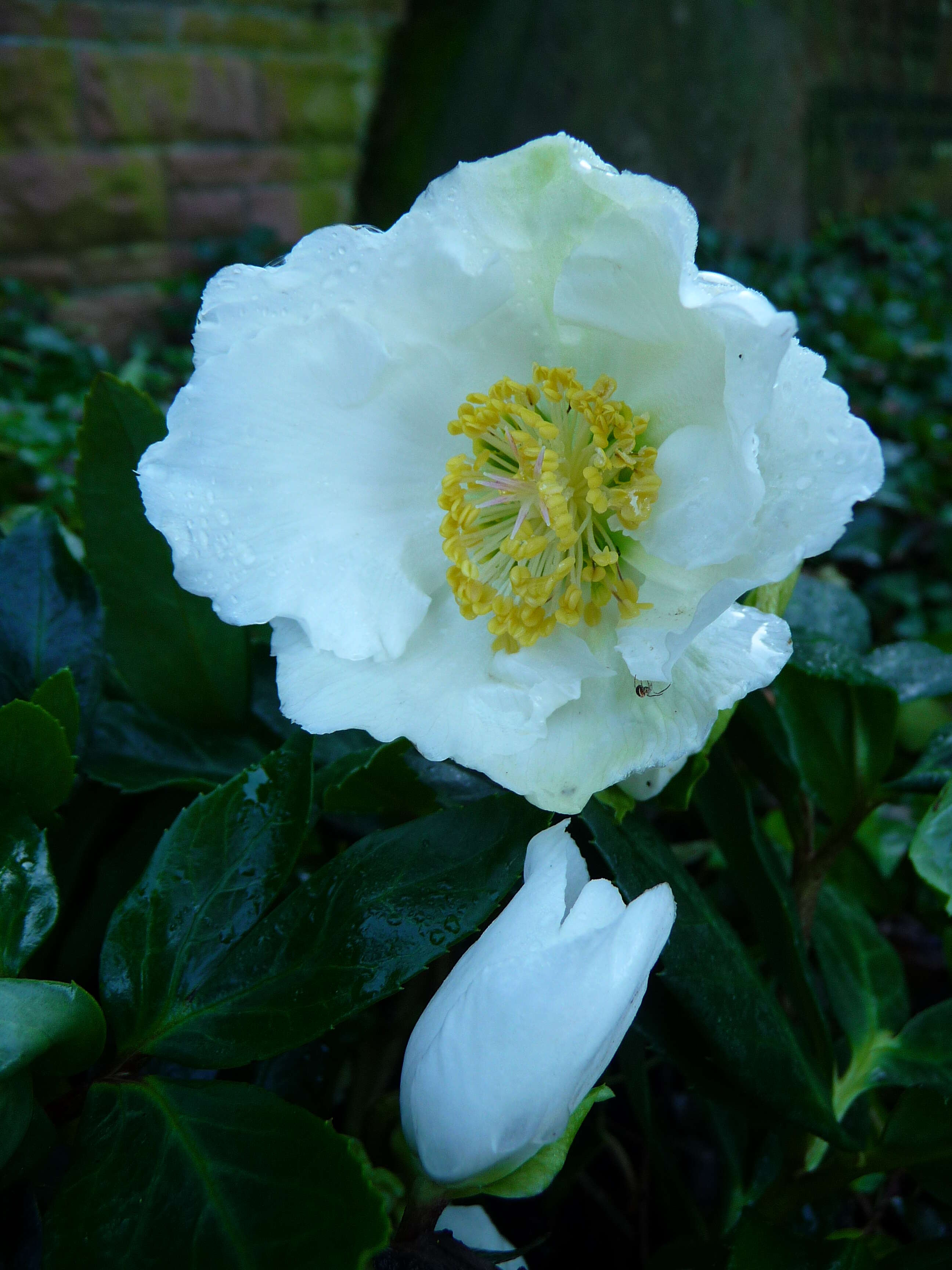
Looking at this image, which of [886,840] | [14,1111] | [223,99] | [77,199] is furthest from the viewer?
[223,99]

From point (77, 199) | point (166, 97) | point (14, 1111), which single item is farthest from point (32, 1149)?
point (166, 97)

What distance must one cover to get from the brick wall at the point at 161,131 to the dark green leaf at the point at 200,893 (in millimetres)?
2181

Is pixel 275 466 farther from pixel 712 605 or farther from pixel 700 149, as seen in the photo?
pixel 700 149

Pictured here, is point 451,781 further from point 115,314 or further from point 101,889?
point 115,314

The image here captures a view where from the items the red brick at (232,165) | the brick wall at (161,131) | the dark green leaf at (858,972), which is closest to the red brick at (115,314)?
the brick wall at (161,131)

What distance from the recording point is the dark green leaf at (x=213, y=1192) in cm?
35

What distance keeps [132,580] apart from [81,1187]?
314mm

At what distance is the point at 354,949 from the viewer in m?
0.41

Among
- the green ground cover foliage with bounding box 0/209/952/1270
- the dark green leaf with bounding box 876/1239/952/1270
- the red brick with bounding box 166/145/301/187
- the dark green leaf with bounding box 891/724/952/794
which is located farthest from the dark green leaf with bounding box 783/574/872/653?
the red brick with bounding box 166/145/301/187

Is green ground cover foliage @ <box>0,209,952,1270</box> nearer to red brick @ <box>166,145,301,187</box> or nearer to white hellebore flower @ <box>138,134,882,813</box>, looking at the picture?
white hellebore flower @ <box>138,134,882,813</box>

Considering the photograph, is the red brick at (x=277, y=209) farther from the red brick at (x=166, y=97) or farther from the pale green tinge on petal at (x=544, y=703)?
the pale green tinge on petal at (x=544, y=703)

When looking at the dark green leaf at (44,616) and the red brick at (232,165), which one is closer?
the dark green leaf at (44,616)

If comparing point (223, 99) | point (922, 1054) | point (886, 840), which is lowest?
point (223, 99)

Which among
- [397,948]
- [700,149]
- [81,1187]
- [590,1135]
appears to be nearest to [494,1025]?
[397,948]
